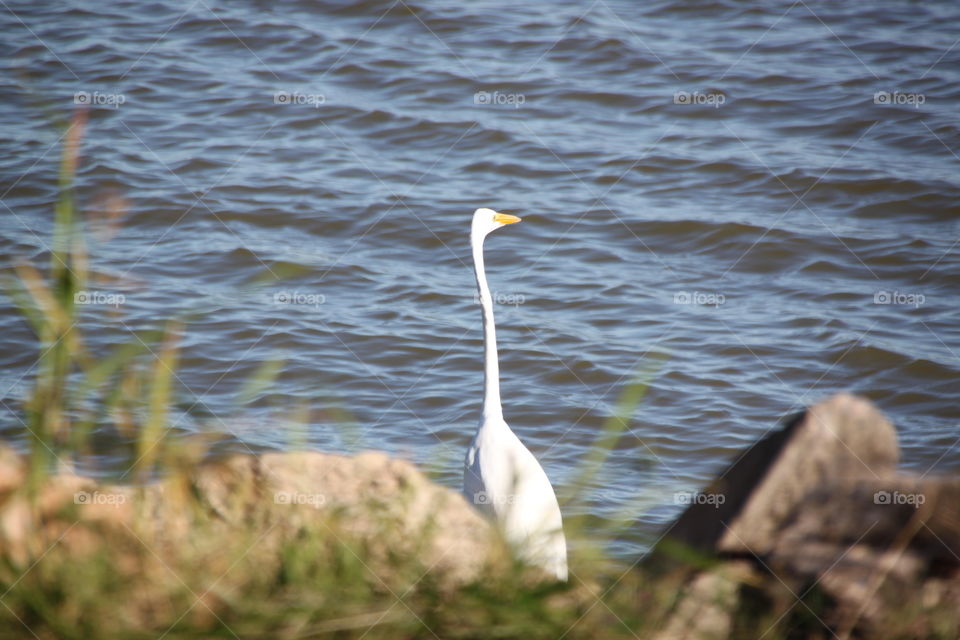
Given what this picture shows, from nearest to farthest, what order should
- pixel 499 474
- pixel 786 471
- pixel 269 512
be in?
pixel 269 512 < pixel 786 471 < pixel 499 474

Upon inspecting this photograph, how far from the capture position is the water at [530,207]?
687 cm

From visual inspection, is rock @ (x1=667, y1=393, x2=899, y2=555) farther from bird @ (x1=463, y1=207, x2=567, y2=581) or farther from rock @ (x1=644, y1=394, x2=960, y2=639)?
bird @ (x1=463, y1=207, x2=567, y2=581)

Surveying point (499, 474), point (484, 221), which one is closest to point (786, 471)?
point (499, 474)

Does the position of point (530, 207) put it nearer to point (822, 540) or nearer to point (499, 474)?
point (499, 474)

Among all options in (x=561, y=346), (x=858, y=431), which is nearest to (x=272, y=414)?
(x=561, y=346)

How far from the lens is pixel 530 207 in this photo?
30.3 ft

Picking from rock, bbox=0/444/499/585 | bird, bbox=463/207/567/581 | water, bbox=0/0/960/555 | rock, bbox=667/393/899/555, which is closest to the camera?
rock, bbox=0/444/499/585

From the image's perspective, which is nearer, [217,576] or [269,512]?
[217,576]

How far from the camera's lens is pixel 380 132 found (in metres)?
10.3

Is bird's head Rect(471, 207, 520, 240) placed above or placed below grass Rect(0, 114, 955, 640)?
above

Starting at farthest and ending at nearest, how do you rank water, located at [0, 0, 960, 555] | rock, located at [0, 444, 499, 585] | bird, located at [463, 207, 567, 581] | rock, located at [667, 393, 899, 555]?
water, located at [0, 0, 960, 555] < bird, located at [463, 207, 567, 581] < rock, located at [667, 393, 899, 555] < rock, located at [0, 444, 499, 585]

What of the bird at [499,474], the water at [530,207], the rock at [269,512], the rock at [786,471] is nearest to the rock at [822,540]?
the rock at [786,471]

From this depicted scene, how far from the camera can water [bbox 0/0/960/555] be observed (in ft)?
22.5

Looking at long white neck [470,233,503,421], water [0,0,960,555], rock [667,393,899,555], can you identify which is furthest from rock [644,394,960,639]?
water [0,0,960,555]
